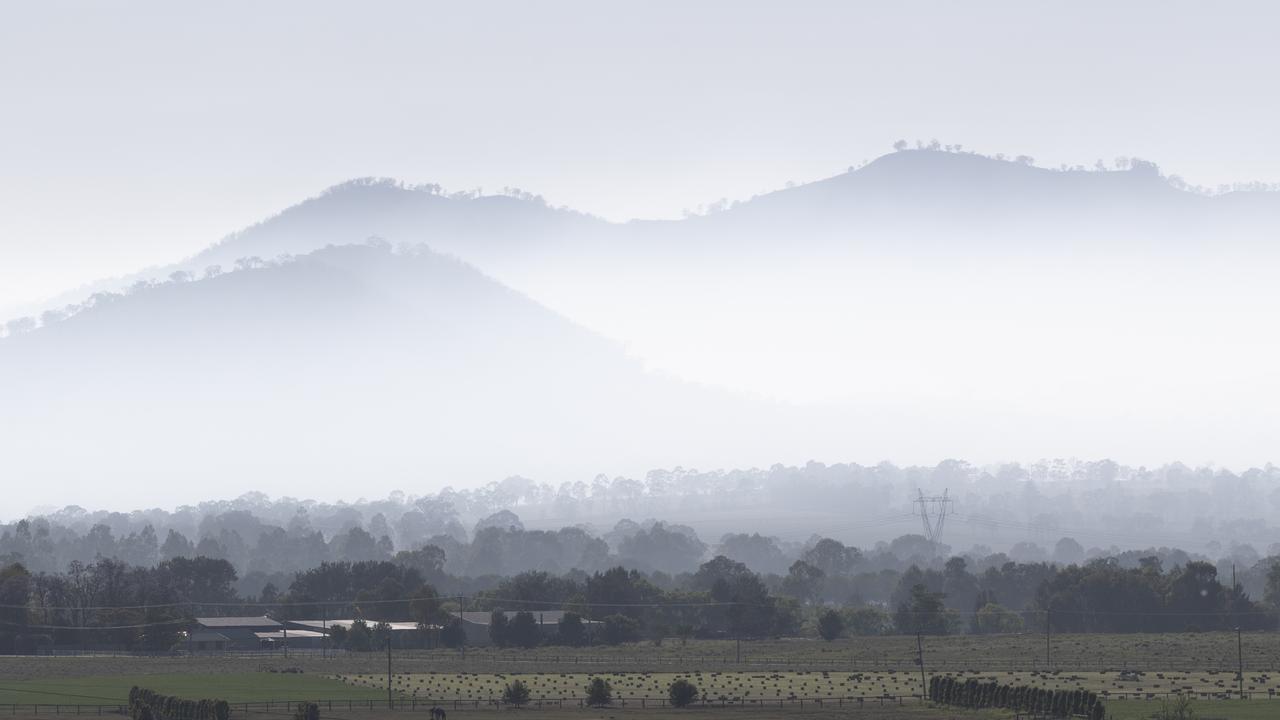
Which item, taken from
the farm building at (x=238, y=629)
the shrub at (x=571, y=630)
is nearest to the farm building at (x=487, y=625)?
the shrub at (x=571, y=630)

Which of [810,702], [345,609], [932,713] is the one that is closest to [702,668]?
[810,702]

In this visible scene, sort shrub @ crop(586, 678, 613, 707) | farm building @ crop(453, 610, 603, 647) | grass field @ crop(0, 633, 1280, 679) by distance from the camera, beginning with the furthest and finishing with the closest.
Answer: farm building @ crop(453, 610, 603, 647)
grass field @ crop(0, 633, 1280, 679)
shrub @ crop(586, 678, 613, 707)

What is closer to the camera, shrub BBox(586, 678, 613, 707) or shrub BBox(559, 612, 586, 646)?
shrub BBox(586, 678, 613, 707)

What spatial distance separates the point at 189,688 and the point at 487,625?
6053 centimetres

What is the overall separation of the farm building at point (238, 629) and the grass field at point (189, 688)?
127 feet

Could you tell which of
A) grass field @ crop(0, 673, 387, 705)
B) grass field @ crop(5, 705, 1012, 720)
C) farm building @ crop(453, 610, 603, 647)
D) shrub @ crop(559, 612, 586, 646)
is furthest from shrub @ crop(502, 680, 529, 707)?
shrub @ crop(559, 612, 586, 646)

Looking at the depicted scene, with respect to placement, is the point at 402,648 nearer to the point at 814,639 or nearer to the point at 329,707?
the point at 814,639

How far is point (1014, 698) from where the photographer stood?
311ft

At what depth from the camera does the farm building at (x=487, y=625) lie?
559 ft

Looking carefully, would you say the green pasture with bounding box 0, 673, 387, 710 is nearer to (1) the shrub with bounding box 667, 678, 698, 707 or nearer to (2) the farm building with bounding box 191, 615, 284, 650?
(1) the shrub with bounding box 667, 678, 698, 707

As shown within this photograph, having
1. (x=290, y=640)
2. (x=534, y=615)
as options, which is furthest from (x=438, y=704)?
(x=534, y=615)

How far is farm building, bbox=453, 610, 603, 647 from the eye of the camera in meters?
170

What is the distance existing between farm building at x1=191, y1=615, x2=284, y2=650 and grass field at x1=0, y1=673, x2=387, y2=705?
127 feet

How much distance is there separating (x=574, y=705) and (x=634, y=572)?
283ft
